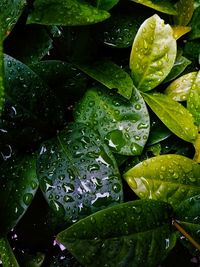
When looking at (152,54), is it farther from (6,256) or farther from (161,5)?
(6,256)

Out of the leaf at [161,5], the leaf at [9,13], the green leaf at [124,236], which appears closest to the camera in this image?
the green leaf at [124,236]

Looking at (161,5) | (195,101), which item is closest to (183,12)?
(161,5)

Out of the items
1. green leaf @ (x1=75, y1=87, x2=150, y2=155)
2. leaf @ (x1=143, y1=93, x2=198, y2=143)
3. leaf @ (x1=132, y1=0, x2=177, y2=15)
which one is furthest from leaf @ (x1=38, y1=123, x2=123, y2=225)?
leaf @ (x1=132, y1=0, x2=177, y2=15)

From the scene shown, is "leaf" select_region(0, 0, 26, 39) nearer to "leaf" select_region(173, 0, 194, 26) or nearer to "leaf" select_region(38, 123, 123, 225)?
"leaf" select_region(38, 123, 123, 225)

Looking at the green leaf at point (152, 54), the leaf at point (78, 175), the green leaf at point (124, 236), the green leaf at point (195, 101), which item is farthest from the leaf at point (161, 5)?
the green leaf at point (124, 236)

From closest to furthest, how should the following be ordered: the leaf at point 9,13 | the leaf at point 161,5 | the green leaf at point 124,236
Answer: the green leaf at point 124,236
the leaf at point 9,13
the leaf at point 161,5

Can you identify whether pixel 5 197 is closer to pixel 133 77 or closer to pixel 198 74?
pixel 133 77

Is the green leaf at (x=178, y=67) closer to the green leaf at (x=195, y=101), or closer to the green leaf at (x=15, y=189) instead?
the green leaf at (x=195, y=101)
